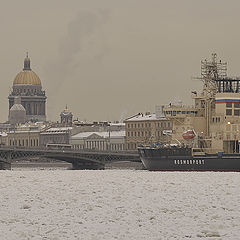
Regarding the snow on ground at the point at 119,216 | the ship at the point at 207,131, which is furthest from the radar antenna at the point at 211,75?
the snow on ground at the point at 119,216

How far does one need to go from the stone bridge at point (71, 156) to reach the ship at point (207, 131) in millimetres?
21031

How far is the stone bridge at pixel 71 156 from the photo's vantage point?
416 ft

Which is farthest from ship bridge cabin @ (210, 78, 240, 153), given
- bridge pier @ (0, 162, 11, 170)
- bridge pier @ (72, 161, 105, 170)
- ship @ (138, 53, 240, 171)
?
bridge pier @ (0, 162, 11, 170)

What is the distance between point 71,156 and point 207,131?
29437 millimetres

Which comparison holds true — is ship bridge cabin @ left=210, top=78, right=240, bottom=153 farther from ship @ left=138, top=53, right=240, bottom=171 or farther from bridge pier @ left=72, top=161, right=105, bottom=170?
bridge pier @ left=72, top=161, right=105, bottom=170

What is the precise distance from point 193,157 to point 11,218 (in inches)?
3069

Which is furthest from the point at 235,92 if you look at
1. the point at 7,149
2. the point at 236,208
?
the point at 236,208

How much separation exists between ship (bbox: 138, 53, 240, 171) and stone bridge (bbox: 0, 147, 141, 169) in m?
21.0

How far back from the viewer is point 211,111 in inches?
4178

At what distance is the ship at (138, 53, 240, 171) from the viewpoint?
101 metres

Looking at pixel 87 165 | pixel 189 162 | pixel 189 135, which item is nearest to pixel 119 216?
pixel 189 135

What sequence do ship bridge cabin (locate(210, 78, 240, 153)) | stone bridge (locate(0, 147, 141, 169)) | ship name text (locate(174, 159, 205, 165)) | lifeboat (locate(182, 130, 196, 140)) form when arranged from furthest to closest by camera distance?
stone bridge (locate(0, 147, 141, 169)) → ship bridge cabin (locate(210, 78, 240, 153)) → lifeboat (locate(182, 130, 196, 140)) → ship name text (locate(174, 159, 205, 165))

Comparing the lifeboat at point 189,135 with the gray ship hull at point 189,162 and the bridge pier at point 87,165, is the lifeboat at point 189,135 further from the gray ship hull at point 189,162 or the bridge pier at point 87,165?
the bridge pier at point 87,165

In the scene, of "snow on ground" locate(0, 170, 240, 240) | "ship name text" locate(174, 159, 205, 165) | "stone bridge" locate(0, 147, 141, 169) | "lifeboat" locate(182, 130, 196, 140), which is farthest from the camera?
"stone bridge" locate(0, 147, 141, 169)
